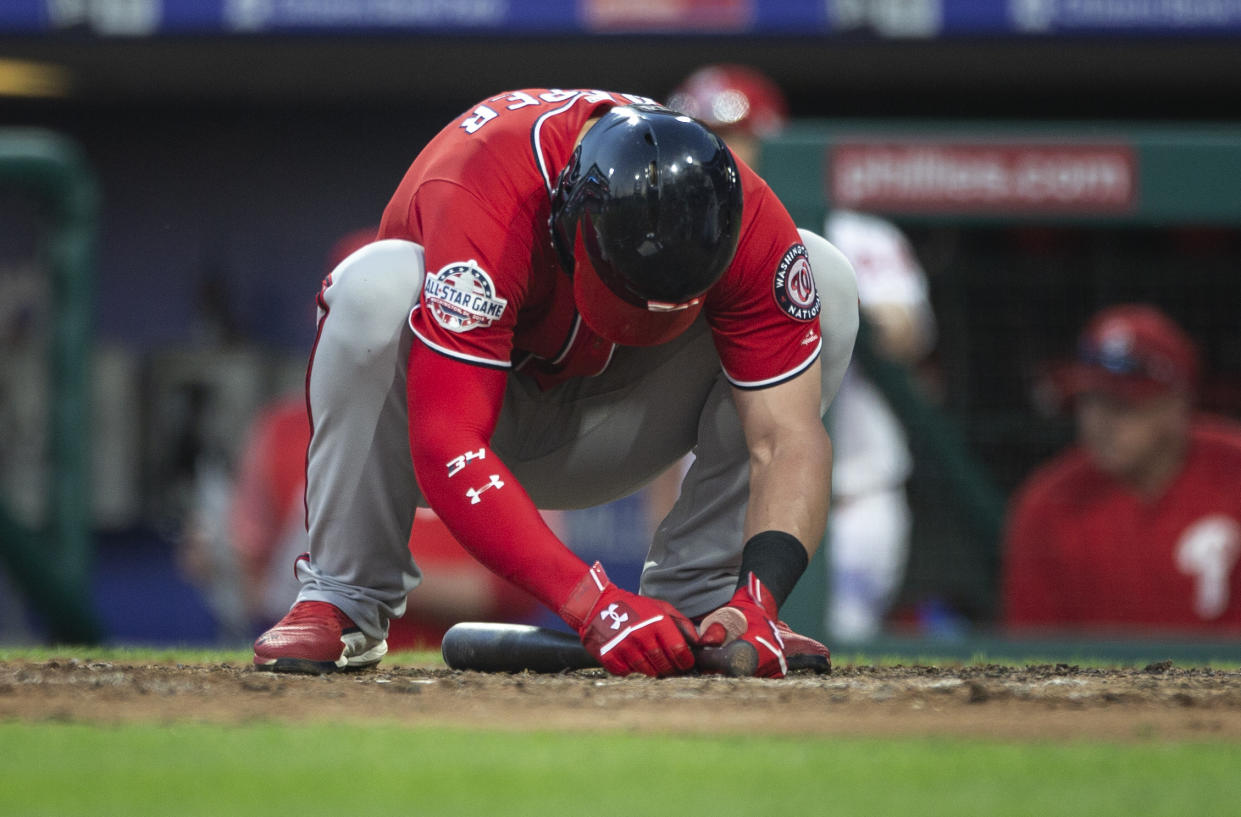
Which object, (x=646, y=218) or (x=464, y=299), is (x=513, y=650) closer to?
(x=464, y=299)

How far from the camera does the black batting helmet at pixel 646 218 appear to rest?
2.73 m

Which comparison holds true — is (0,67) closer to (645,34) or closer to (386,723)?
(645,34)

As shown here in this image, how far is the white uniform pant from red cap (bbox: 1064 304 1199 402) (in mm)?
1944

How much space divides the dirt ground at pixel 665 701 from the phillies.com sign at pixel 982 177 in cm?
202

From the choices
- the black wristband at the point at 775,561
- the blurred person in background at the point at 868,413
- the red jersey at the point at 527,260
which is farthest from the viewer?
the blurred person in background at the point at 868,413

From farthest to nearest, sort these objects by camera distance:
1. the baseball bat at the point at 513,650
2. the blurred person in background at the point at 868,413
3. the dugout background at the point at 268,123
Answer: the dugout background at the point at 268,123
the blurred person in background at the point at 868,413
the baseball bat at the point at 513,650

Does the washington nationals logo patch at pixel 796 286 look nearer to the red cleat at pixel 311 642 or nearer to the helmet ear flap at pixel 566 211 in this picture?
the helmet ear flap at pixel 566 211

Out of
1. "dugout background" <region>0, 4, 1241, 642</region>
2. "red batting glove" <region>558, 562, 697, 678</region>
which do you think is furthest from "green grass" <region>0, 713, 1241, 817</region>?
"dugout background" <region>0, 4, 1241, 642</region>

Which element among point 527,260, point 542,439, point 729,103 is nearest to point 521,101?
point 527,260

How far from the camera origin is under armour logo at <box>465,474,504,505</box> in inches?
110

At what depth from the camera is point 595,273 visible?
9.19ft

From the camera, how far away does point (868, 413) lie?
5359 millimetres

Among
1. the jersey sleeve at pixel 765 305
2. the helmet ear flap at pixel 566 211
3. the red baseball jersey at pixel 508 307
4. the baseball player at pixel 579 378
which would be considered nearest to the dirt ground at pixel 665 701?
the baseball player at pixel 579 378

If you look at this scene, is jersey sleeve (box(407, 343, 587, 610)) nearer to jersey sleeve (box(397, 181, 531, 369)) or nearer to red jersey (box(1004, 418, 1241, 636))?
jersey sleeve (box(397, 181, 531, 369))
